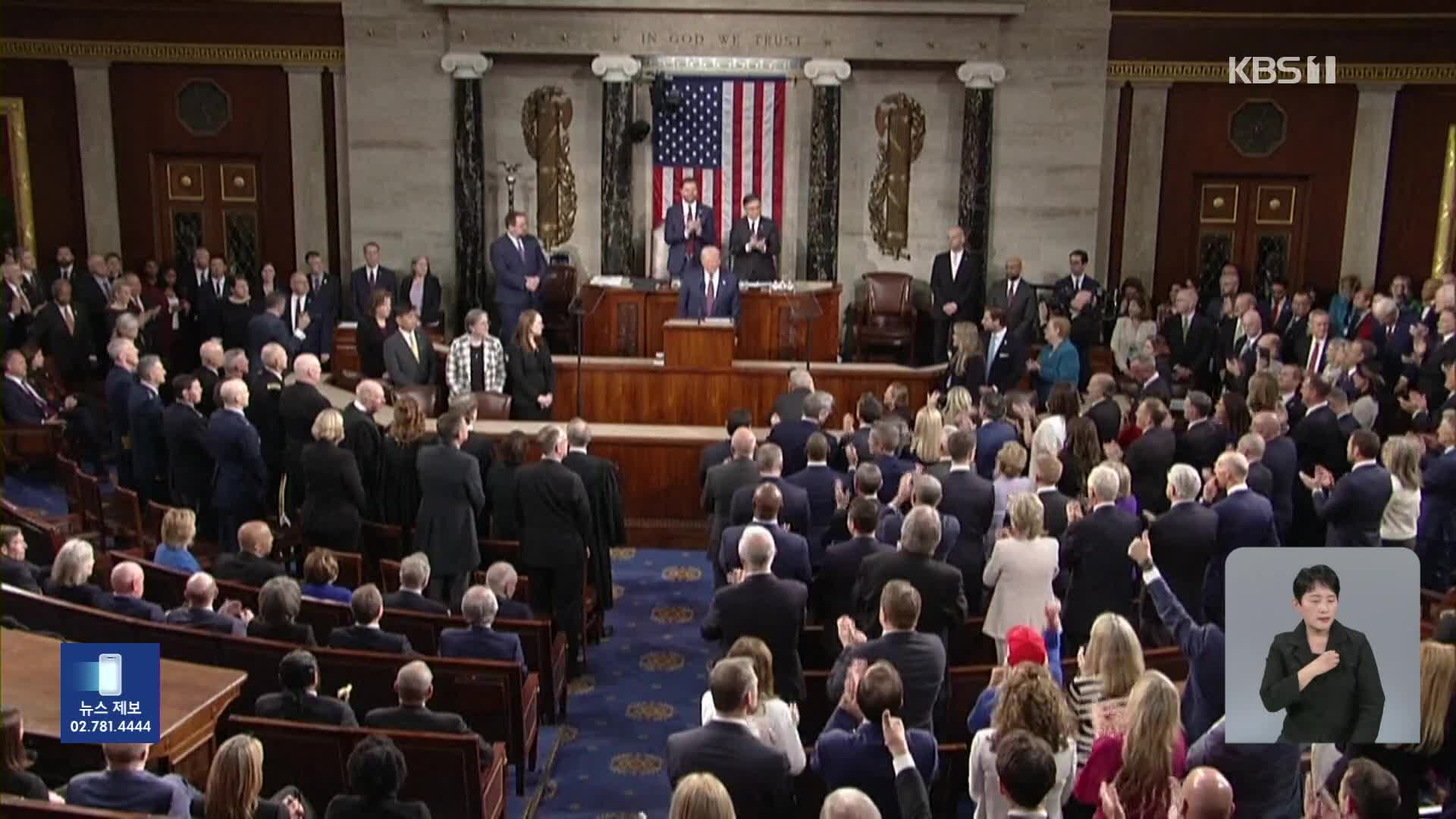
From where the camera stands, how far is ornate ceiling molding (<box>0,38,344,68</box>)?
1571 cm

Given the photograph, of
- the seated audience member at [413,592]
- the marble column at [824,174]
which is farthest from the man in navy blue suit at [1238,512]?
the marble column at [824,174]

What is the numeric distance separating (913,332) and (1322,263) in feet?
15.3

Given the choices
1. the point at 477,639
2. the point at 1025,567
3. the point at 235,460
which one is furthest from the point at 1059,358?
the point at 477,639

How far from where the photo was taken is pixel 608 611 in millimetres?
9641

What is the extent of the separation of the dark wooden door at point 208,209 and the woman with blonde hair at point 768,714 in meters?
12.6

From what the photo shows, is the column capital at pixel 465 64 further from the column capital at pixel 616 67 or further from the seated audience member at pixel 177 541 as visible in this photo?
the seated audience member at pixel 177 541

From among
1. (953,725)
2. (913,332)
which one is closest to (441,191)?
(913,332)

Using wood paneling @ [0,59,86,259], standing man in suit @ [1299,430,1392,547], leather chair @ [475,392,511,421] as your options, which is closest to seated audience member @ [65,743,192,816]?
standing man in suit @ [1299,430,1392,547]

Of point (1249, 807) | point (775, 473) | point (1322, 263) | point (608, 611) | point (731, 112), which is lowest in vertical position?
point (608, 611)

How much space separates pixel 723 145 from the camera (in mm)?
15461

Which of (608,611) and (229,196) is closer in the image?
(608,611)

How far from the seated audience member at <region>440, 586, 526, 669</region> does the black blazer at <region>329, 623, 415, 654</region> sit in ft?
0.85

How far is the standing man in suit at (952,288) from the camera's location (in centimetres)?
1448

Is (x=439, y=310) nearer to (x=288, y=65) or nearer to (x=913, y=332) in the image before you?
(x=288, y=65)
